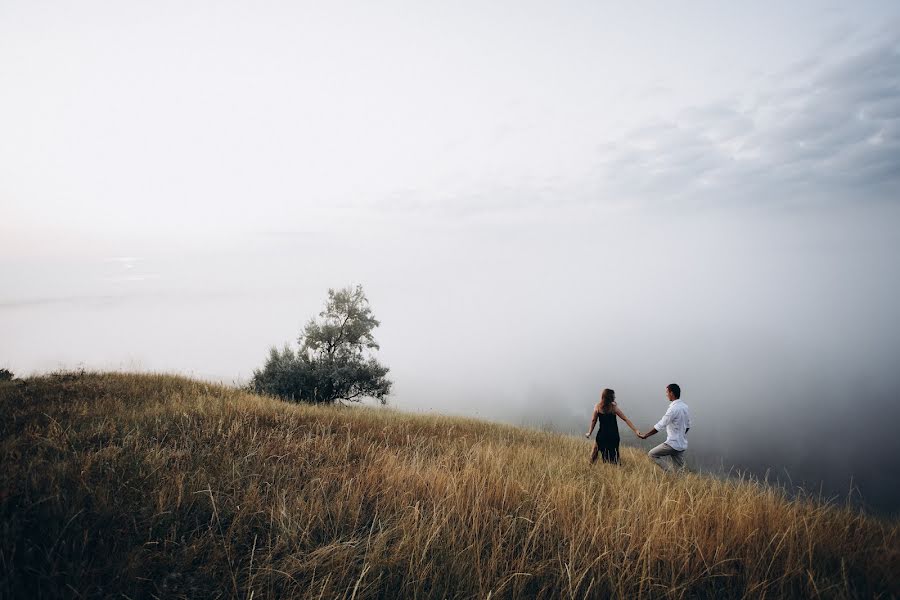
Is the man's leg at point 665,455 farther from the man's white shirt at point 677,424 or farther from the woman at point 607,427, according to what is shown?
the woman at point 607,427

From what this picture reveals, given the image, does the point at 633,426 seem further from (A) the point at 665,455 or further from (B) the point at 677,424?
(A) the point at 665,455

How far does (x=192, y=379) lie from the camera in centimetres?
932

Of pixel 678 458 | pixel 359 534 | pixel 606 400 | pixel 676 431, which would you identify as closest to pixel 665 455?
pixel 678 458

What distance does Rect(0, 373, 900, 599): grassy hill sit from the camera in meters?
2.09

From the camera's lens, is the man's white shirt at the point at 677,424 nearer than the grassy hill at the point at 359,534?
No

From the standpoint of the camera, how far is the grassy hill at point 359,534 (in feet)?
6.87

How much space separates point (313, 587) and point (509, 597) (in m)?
1.21

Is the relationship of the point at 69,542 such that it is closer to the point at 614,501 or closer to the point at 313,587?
the point at 313,587

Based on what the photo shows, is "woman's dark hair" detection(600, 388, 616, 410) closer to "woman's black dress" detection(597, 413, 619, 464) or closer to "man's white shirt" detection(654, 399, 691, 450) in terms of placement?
"woman's black dress" detection(597, 413, 619, 464)

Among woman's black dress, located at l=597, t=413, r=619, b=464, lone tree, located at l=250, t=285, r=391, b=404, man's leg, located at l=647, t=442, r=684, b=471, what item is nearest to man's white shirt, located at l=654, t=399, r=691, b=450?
man's leg, located at l=647, t=442, r=684, b=471

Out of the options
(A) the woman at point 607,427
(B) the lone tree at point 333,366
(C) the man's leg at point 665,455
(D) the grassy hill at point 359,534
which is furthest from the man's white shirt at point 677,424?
(B) the lone tree at point 333,366

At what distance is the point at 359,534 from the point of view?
262 centimetres

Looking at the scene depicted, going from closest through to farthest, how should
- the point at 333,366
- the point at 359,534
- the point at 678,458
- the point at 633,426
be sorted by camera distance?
1. the point at 359,534
2. the point at 633,426
3. the point at 678,458
4. the point at 333,366

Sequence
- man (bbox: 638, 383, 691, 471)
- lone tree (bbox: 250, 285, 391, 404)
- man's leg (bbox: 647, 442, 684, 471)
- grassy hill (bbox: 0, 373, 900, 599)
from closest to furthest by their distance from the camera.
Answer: grassy hill (bbox: 0, 373, 900, 599) → man (bbox: 638, 383, 691, 471) → man's leg (bbox: 647, 442, 684, 471) → lone tree (bbox: 250, 285, 391, 404)
